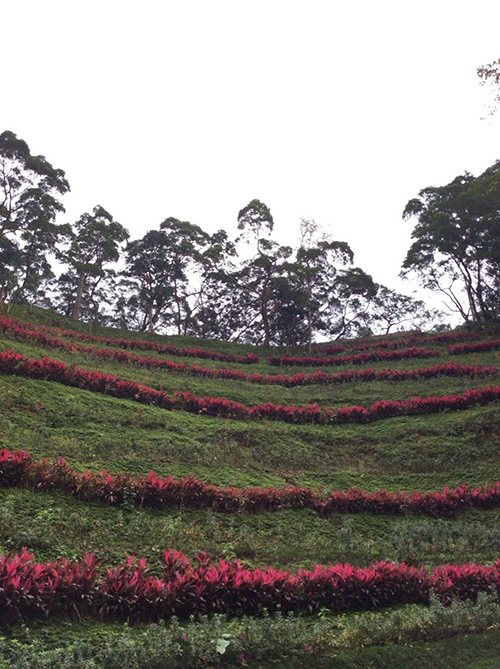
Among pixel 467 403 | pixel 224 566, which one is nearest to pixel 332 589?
pixel 224 566

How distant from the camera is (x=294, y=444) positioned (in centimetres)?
1309

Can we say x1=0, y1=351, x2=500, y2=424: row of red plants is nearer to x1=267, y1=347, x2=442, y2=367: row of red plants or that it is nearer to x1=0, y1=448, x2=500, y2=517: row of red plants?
x1=0, y1=448, x2=500, y2=517: row of red plants

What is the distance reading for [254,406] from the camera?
16125 millimetres

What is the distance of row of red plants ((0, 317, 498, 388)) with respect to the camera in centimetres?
1836

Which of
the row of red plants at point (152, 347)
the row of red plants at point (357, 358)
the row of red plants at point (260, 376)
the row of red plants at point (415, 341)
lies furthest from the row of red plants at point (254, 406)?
the row of red plants at point (415, 341)

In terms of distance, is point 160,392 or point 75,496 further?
point 160,392

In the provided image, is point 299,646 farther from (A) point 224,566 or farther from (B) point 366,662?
(A) point 224,566

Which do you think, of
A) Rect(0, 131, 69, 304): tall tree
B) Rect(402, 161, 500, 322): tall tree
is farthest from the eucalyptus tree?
Rect(402, 161, 500, 322): tall tree

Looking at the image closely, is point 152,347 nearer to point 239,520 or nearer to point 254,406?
point 254,406

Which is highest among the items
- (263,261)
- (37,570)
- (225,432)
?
(263,261)

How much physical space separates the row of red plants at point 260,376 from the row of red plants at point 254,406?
382 centimetres

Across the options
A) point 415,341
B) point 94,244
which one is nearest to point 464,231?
point 415,341

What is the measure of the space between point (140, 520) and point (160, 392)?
306 inches

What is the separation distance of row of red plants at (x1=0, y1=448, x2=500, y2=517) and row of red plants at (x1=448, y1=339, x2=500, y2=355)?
13.5 meters
